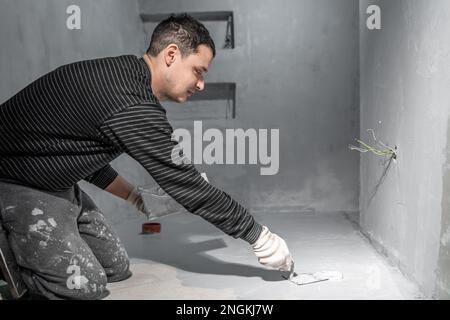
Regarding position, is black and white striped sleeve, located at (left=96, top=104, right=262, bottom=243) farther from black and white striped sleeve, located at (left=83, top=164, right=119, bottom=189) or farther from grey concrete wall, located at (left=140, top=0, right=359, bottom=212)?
grey concrete wall, located at (left=140, top=0, right=359, bottom=212)

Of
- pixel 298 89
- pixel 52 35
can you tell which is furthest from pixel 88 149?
pixel 298 89

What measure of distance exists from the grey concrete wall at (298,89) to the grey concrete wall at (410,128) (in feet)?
3.77

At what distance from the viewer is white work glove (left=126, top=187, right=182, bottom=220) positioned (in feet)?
Answer: 6.61

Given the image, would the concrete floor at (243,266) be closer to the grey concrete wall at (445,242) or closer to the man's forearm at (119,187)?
the grey concrete wall at (445,242)

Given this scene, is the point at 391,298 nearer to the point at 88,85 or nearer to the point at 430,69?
the point at 430,69

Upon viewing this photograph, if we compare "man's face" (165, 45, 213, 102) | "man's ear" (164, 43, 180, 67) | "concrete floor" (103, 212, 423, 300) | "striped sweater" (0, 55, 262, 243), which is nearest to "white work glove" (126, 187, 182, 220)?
"concrete floor" (103, 212, 423, 300)

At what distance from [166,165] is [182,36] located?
1.46 ft

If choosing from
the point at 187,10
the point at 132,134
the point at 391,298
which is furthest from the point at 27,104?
the point at 187,10

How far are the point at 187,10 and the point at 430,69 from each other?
249 cm

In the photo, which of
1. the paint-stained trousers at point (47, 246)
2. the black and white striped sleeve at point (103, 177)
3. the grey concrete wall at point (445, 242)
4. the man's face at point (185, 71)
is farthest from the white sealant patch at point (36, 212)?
the grey concrete wall at point (445, 242)

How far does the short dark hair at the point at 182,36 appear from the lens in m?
1.64

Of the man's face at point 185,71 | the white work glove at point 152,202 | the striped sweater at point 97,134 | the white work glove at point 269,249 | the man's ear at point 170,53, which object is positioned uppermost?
the man's ear at point 170,53

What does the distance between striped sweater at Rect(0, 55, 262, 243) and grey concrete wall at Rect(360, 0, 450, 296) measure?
628 millimetres

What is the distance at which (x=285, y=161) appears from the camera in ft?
12.6
